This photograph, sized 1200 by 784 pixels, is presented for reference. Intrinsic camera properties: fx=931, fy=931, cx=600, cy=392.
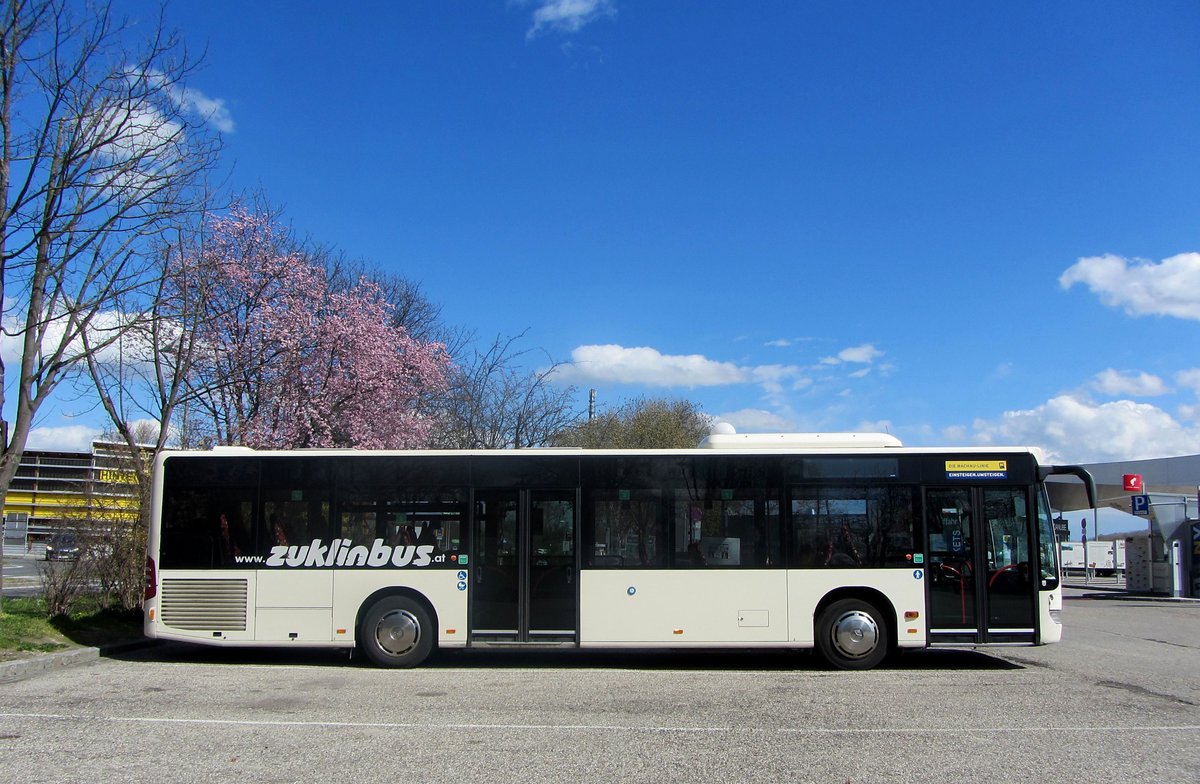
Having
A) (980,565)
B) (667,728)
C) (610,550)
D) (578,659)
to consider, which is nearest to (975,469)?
(980,565)

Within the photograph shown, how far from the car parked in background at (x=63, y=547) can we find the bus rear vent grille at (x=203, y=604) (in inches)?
127

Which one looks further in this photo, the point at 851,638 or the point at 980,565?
the point at 980,565

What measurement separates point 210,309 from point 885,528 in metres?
14.0

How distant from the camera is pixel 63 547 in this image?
1493cm

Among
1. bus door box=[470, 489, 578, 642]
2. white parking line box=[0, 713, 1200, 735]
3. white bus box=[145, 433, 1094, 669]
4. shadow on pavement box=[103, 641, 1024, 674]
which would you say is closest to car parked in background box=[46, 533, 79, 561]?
shadow on pavement box=[103, 641, 1024, 674]

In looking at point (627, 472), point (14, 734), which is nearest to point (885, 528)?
point (627, 472)

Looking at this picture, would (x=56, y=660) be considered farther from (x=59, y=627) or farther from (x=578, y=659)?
(x=578, y=659)

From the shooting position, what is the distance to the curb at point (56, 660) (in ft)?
35.9

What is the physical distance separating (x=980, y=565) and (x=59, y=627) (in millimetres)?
13150

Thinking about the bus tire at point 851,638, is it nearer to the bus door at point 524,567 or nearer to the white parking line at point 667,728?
the bus door at point 524,567

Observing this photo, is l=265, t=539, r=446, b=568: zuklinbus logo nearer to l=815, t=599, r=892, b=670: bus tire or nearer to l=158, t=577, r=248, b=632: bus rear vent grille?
l=158, t=577, r=248, b=632: bus rear vent grille

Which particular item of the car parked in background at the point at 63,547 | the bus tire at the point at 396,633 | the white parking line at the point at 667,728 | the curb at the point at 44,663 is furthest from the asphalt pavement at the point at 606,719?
the car parked in background at the point at 63,547

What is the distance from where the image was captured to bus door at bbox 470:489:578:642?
12.3 m

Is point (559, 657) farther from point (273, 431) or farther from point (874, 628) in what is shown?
point (273, 431)
